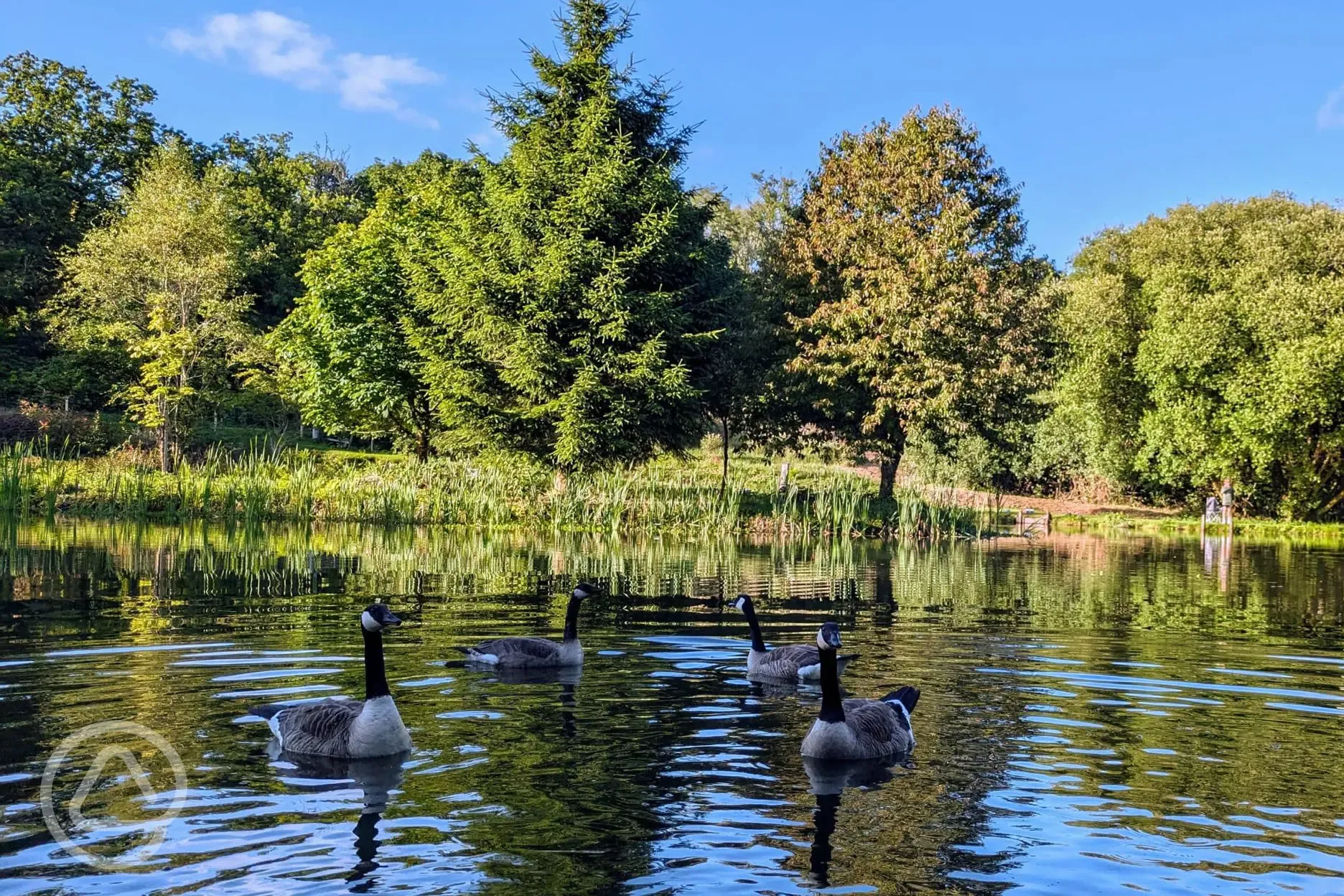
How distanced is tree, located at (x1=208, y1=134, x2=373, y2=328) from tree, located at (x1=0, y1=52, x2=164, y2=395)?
7068 mm

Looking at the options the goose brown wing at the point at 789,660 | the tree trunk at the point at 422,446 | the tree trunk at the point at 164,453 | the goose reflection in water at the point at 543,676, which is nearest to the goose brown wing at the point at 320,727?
the goose reflection in water at the point at 543,676

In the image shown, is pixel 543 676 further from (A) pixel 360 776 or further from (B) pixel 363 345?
(B) pixel 363 345

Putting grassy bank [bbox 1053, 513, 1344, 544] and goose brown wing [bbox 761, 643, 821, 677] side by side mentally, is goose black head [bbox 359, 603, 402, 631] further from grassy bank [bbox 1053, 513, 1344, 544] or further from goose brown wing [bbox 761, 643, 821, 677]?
grassy bank [bbox 1053, 513, 1344, 544]

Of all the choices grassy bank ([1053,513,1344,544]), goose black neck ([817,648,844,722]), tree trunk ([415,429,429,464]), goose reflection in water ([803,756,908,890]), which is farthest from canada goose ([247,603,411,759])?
grassy bank ([1053,513,1344,544])

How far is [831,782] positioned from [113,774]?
18.4 feet

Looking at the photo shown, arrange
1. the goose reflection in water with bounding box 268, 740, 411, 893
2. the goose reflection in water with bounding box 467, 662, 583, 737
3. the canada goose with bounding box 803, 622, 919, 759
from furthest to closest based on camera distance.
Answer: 1. the goose reflection in water with bounding box 467, 662, 583, 737
2. the canada goose with bounding box 803, 622, 919, 759
3. the goose reflection in water with bounding box 268, 740, 411, 893

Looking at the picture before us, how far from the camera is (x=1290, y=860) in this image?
23.7 feet

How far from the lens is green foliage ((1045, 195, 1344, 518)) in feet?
185

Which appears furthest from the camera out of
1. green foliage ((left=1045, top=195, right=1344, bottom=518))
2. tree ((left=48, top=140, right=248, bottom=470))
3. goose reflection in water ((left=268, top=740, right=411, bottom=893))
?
tree ((left=48, top=140, right=248, bottom=470))

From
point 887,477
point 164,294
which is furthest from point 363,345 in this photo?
point 887,477

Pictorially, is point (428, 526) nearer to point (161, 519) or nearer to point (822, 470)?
point (161, 519)

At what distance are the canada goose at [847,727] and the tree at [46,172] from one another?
219ft

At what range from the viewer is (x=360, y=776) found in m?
9.04

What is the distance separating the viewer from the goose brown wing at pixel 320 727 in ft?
31.0
